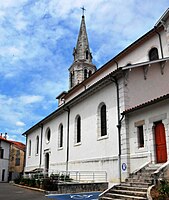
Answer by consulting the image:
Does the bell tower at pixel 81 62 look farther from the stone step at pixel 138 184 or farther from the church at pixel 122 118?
the stone step at pixel 138 184

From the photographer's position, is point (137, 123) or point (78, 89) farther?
point (78, 89)

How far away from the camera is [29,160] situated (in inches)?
1275

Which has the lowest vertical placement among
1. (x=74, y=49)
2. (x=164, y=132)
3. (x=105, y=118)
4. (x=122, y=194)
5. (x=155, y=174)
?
(x=122, y=194)

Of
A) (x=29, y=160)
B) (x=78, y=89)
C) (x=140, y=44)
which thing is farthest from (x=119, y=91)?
(x=29, y=160)

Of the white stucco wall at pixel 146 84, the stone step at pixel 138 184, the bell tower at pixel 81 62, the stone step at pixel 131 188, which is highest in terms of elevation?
the bell tower at pixel 81 62

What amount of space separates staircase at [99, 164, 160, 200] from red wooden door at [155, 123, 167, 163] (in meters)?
0.55

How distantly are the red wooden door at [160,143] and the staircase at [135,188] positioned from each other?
0.55 meters

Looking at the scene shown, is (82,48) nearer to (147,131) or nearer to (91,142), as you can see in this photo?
(91,142)

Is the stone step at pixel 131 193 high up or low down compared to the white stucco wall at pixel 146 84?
down

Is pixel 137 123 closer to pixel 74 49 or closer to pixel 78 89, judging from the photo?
pixel 78 89

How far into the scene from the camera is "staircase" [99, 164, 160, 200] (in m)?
10.2

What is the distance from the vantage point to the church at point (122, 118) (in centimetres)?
1330

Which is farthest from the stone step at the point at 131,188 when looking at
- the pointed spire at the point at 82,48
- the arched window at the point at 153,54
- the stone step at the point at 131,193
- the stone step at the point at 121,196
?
the pointed spire at the point at 82,48

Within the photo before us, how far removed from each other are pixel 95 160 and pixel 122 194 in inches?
252
